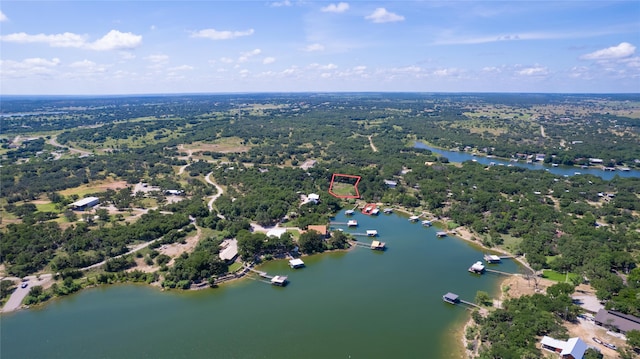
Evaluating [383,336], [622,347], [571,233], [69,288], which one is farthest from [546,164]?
→ [69,288]

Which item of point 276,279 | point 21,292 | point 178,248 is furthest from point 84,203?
point 276,279

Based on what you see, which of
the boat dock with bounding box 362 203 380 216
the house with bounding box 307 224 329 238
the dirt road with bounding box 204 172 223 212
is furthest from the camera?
the dirt road with bounding box 204 172 223 212

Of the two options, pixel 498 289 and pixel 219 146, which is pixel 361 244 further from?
pixel 219 146

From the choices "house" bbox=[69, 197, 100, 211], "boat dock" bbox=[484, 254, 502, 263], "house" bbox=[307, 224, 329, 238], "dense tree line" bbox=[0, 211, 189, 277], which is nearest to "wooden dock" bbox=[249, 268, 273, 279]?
"house" bbox=[307, 224, 329, 238]

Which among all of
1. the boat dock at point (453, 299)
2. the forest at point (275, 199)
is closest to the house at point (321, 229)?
the forest at point (275, 199)

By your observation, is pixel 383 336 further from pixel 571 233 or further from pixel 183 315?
pixel 571 233

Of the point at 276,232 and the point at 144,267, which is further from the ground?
the point at 276,232

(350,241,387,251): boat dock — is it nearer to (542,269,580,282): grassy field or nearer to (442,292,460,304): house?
(442,292,460,304): house
